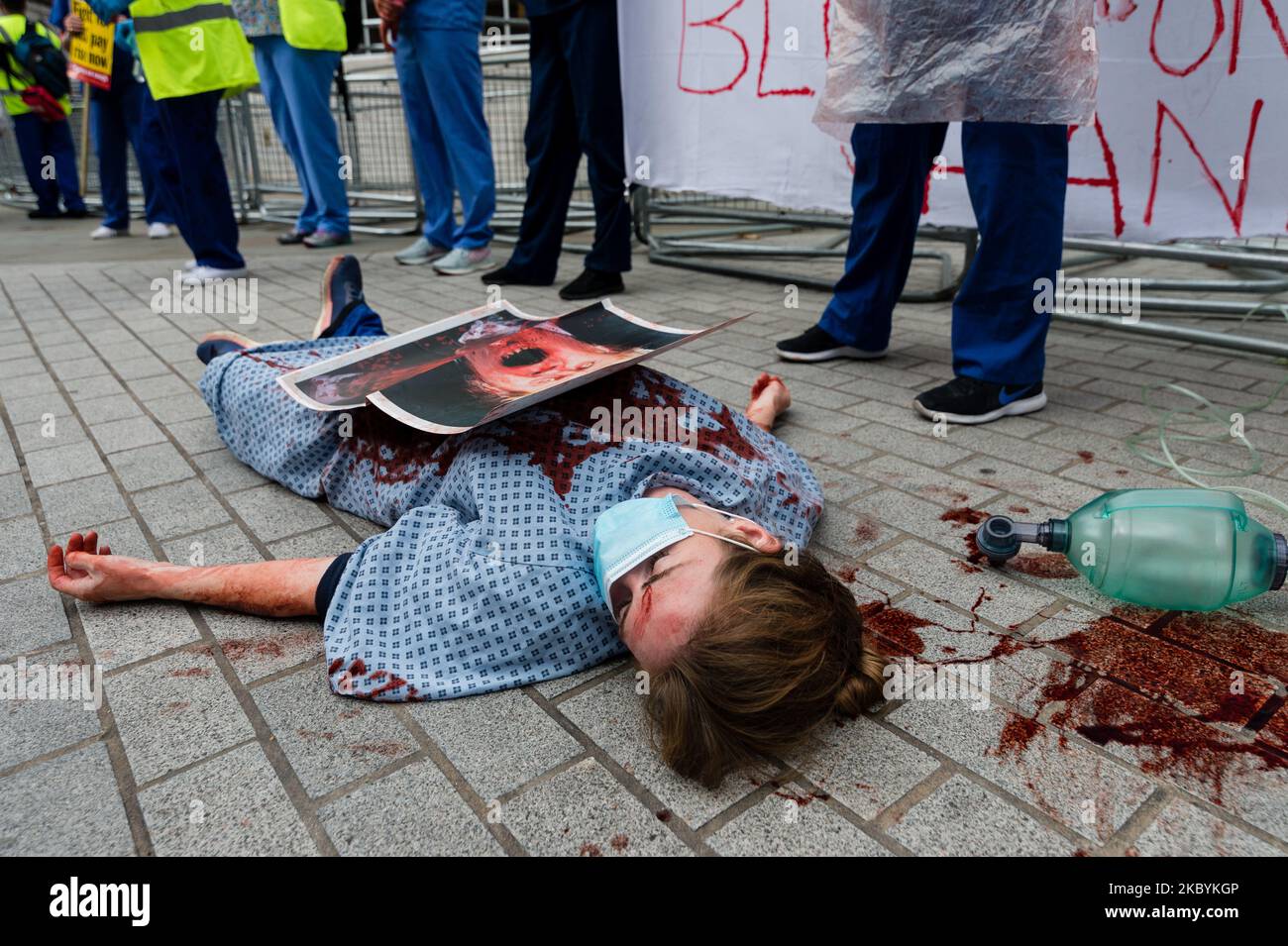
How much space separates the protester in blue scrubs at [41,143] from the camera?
306 inches

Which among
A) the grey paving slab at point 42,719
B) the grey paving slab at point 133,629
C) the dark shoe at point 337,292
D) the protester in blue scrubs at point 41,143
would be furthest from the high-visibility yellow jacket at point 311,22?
the grey paving slab at point 42,719

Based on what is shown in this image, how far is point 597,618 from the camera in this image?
1491 mm

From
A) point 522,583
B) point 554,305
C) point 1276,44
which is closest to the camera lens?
point 522,583

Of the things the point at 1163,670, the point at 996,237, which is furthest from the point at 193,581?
the point at 996,237

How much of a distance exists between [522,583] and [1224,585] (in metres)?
1.16

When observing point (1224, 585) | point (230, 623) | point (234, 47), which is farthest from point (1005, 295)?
point (234, 47)

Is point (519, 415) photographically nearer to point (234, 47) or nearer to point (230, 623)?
point (230, 623)

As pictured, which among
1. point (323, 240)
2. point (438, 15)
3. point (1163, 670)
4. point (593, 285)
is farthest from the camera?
point (323, 240)

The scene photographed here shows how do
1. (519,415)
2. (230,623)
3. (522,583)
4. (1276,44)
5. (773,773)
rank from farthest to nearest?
Result: (1276,44)
(519,415)
(230,623)
(522,583)
(773,773)

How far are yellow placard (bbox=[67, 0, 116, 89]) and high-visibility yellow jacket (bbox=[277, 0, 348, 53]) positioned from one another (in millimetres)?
1243

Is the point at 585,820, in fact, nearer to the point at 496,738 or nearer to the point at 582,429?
the point at 496,738

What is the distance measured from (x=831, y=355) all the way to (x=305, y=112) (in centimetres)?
402

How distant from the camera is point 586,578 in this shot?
1.47 m
